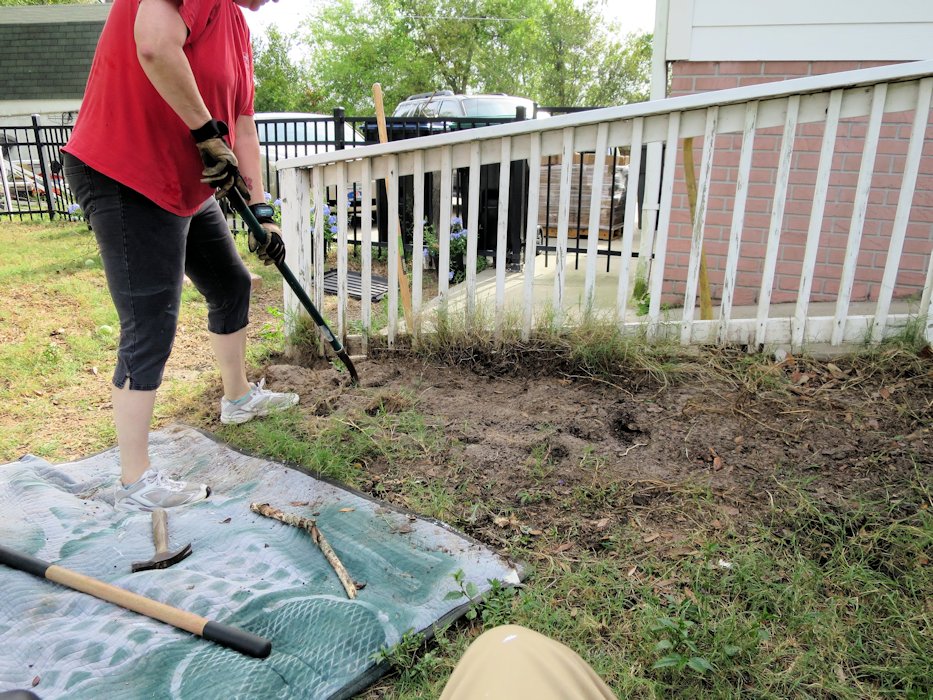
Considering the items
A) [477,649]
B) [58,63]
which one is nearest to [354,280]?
[477,649]

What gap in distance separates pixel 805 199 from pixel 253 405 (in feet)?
11.9

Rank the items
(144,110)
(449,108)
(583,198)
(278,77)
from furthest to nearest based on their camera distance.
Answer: (278,77) → (449,108) → (583,198) → (144,110)

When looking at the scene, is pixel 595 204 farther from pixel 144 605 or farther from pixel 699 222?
pixel 144 605

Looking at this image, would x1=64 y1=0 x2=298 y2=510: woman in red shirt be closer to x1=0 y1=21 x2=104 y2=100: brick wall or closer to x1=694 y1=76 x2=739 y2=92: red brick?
x1=694 y1=76 x2=739 y2=92: red brick

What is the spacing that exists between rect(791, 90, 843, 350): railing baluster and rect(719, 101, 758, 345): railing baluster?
31 cm

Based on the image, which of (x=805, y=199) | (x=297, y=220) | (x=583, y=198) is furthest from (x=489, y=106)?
(x=297, y=220)

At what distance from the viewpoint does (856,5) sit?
4.10 metres

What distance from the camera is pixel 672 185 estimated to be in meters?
3.46

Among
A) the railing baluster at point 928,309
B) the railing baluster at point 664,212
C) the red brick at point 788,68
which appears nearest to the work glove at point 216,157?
the railing baluster at point 664,212

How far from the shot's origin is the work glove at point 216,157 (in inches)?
95.5

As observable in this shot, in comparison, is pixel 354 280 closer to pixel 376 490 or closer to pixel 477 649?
pixel 376 490

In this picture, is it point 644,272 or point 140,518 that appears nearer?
point 140,518

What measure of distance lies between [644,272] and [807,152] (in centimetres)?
137

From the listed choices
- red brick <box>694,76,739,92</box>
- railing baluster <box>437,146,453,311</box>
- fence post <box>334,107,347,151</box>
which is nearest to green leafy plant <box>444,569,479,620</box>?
railing baluster <box>437,146,453,311</box>
